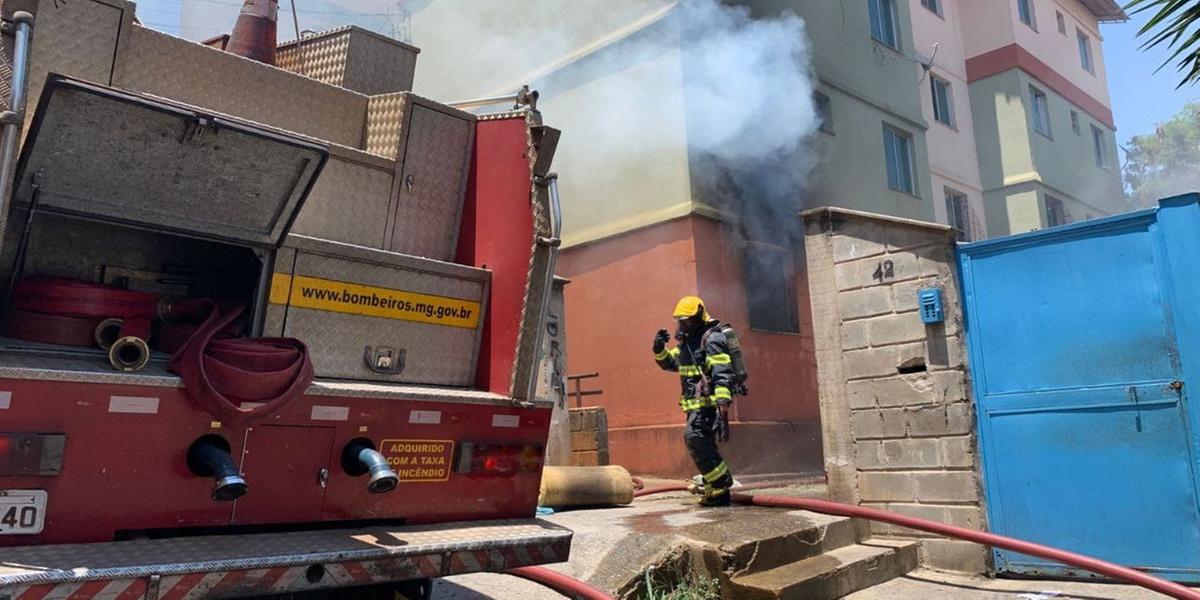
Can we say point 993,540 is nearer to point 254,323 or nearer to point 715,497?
point 715,497

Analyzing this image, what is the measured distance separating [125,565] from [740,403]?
8.64m

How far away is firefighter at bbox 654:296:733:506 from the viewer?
22.0 ft

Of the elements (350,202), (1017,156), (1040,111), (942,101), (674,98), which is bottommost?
(350,202)

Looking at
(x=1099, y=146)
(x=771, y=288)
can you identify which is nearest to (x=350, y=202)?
(x=771, y=288)

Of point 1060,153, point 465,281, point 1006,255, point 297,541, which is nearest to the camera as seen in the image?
point 297,541

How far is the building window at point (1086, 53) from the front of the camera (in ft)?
78.2

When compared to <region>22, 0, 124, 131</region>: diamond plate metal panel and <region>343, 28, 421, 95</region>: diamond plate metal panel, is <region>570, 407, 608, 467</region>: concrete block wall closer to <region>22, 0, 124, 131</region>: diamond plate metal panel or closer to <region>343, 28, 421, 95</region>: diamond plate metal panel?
<region>343, 28, 421, 95</region>: diamond plate metal panel

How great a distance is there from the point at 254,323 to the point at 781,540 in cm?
350

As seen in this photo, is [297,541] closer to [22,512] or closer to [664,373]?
[22,512]

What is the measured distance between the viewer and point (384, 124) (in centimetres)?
420

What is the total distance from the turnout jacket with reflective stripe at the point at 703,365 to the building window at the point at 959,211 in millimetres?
13434

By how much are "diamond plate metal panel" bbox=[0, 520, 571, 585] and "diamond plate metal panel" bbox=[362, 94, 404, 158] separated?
188cm

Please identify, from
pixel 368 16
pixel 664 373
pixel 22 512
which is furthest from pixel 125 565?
pixel 368 16

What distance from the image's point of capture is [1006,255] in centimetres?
579
